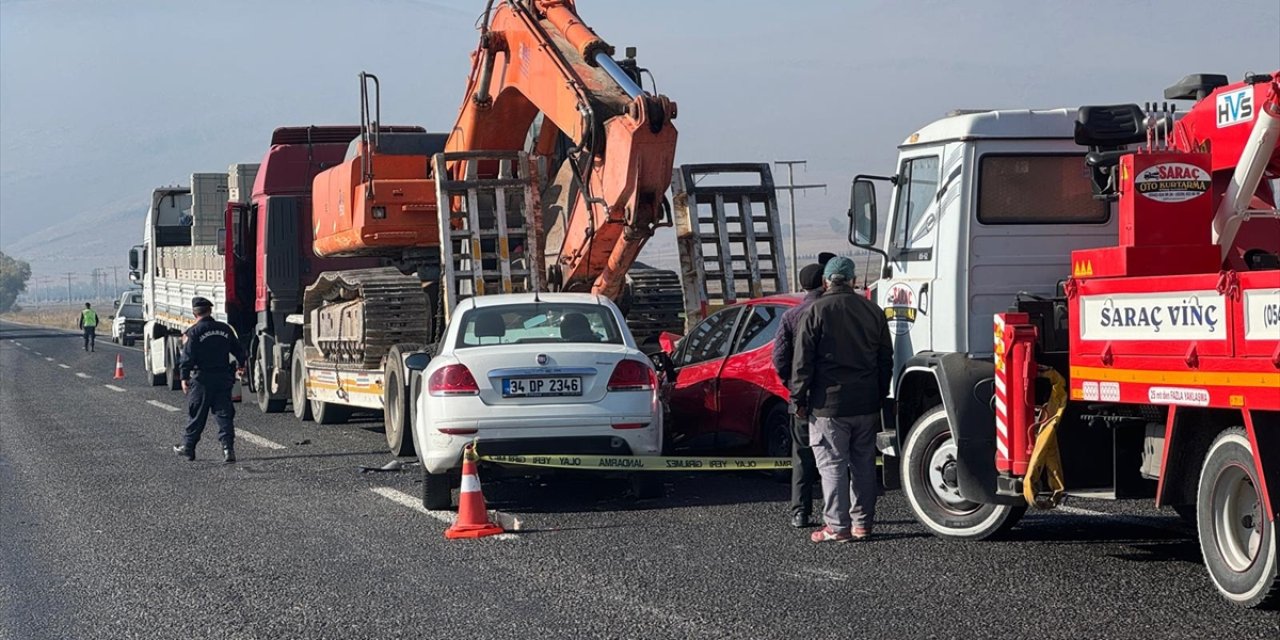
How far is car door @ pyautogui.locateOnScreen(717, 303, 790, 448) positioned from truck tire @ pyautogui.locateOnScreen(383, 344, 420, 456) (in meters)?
2.81

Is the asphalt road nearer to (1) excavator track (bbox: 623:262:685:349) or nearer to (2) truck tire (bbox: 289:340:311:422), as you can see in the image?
(1) excavator track (bbox: 623:262:685:349)

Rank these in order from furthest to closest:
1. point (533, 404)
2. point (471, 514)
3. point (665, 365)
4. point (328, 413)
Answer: point (328, 413) < point (665, 365) < point (533, 404) < point (471, 514)

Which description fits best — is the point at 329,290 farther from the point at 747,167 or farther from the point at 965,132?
the point at 965,132

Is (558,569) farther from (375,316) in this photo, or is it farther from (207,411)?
(375,316)

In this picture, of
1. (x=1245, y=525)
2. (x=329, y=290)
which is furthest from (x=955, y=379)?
(x=329, y=290)

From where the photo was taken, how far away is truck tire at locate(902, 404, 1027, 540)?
9641 millimetres

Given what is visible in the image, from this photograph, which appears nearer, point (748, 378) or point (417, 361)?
point (417, 361)

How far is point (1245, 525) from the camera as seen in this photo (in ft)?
24.4

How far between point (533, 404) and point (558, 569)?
97.4 inches

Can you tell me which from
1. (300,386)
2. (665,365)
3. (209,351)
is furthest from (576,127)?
(300,386)

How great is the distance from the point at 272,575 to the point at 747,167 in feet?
29.6

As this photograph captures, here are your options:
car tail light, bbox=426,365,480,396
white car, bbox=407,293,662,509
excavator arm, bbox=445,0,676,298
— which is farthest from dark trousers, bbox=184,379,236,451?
car tail light, bbox=426,365,480,396

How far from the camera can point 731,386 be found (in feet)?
43.7

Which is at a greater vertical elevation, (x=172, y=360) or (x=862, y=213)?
(x=862, y=213)
